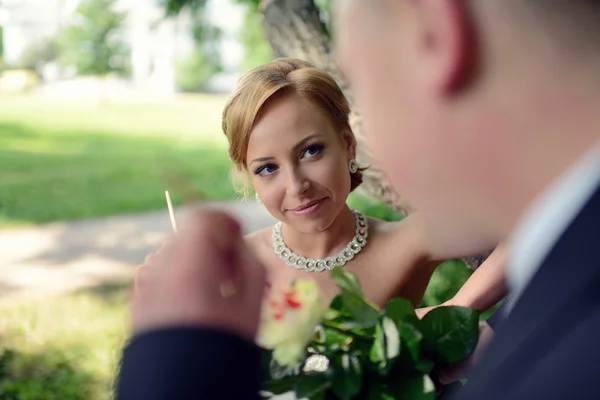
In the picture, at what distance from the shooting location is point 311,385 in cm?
76

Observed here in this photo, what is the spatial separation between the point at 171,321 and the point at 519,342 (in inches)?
11.5

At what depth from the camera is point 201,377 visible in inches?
22.3

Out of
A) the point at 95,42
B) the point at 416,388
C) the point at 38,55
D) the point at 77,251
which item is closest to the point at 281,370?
the point at 416,388

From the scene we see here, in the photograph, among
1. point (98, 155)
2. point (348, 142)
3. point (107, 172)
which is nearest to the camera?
point (348, 142)

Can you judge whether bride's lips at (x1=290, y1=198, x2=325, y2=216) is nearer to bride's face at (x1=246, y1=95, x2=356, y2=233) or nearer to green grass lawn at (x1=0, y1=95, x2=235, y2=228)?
bride's face at (x1=246, y1=95, x2=356, y2=233)

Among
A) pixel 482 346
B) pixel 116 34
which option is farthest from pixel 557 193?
pixel 116 34

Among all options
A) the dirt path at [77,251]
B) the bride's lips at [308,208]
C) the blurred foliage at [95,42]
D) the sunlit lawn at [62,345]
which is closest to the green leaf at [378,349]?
the bride's lips at [308,208]

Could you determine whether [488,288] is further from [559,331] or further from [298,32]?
[298,32]

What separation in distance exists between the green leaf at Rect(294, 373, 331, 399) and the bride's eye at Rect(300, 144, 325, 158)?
2.01 ft

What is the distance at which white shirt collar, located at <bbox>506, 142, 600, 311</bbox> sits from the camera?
1.43 ft

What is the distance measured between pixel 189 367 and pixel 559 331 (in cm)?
29

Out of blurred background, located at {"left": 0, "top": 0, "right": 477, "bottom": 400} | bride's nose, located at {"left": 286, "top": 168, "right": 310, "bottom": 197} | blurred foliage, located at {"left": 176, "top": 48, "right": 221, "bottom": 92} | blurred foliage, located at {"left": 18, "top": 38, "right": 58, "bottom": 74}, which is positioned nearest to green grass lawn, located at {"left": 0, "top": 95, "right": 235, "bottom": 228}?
blurred background, located at {"left": 0, "top": 0, "right": 477, "bottom": 400}

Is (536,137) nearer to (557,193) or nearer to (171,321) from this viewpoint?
(557,193)

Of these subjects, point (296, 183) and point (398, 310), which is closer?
point (398, 310)
